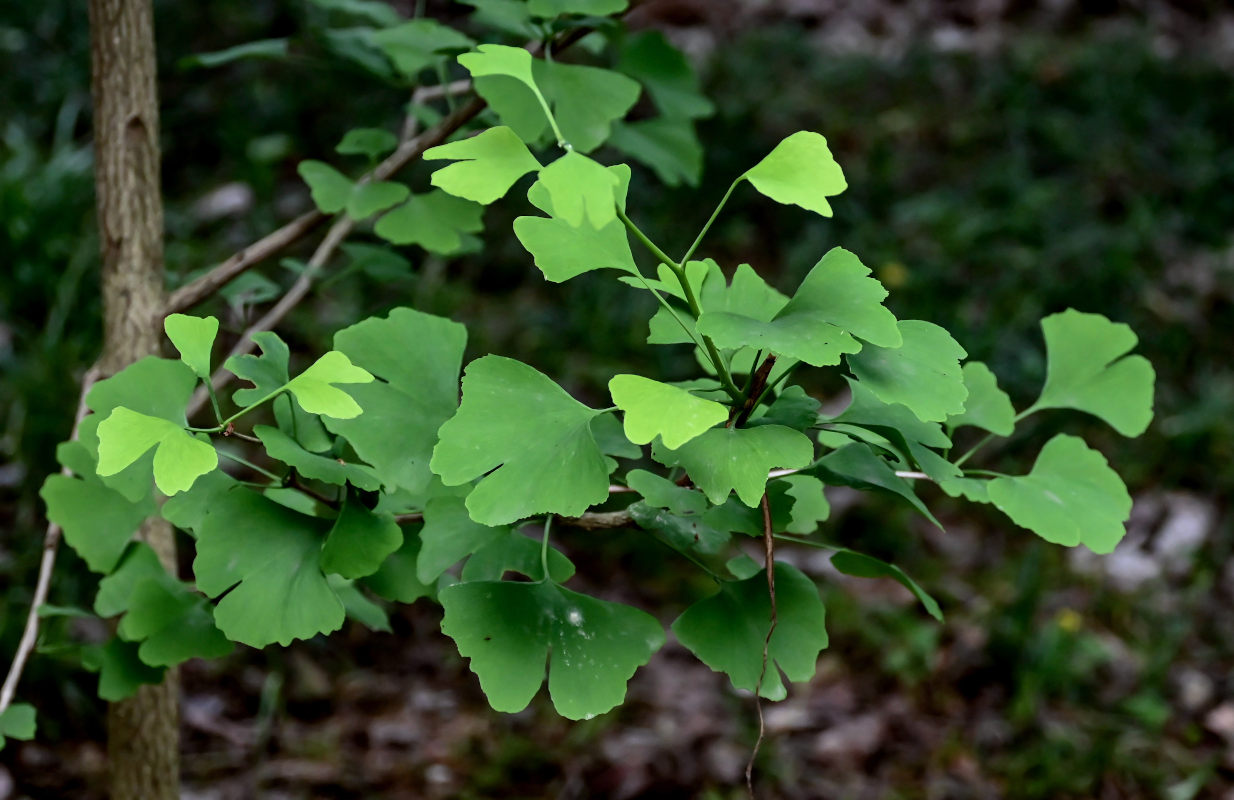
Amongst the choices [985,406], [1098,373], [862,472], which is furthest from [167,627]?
[1098,373]

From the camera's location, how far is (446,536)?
0.67 m

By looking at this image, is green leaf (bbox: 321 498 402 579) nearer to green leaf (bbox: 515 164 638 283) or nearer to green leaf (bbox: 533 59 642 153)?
green leaf (bbox: 515 164 638 283)

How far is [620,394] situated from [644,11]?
3.66 metres

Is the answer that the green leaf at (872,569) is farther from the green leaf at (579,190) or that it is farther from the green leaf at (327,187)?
the green leaf at (327,187)

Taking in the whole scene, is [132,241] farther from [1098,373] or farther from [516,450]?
[1098,373]

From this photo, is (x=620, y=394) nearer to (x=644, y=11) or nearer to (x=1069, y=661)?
(x=1069, y=661)

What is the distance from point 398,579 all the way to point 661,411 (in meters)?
0.29

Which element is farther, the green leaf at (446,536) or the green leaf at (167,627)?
the green leaf at (167,627)

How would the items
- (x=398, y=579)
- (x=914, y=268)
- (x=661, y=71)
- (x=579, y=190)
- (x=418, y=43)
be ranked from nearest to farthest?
1. (x=579, y=190)
2. (x=398, y=579)
3. (x=418, y=43)
4. (x=661, y=71)
5. (x=914, y=268)

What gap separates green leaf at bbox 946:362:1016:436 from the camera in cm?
76

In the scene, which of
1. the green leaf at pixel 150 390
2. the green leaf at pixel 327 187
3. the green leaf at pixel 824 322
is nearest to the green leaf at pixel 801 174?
the green leaf at pixel 824 322

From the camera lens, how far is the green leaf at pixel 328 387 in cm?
57

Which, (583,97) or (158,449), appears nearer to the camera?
(158,449)

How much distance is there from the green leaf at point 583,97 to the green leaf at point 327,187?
0.70 feet
